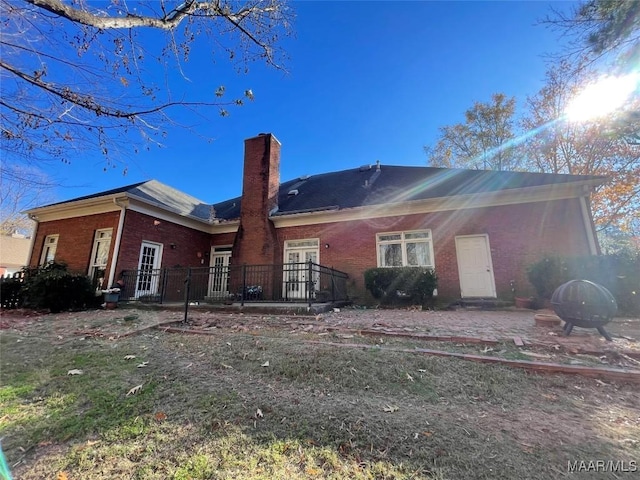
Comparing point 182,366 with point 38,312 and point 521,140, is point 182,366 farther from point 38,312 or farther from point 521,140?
point 521,140

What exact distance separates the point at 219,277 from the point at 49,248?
305 inches

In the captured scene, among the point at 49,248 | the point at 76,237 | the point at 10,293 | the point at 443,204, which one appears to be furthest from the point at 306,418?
the point at 49,248

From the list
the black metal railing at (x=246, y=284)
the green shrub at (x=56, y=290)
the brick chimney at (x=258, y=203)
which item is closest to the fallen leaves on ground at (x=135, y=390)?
the black metal railing at (x=246, y=284)

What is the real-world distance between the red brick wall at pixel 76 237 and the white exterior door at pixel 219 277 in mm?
4131

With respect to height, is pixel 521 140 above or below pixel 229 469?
above

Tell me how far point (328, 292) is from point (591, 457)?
7.95 meters

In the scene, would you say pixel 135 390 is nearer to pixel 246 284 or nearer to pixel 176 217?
pixel 246 284

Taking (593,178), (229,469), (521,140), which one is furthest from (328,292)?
(521,140)

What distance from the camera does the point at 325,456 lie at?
1905 mm

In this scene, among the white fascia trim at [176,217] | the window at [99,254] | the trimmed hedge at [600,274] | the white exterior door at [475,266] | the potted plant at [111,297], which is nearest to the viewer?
the trimmed hedge at [600,274]

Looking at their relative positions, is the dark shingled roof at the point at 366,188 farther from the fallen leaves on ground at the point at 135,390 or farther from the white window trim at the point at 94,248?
the fallen leaves on ground at the point at 135,390

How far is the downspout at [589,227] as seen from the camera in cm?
849

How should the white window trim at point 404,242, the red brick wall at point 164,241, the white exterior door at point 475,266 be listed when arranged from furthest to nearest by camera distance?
the red brick wall at point 164,241 → the white window trim at point 404,242 → the white exterior door at point 475,266

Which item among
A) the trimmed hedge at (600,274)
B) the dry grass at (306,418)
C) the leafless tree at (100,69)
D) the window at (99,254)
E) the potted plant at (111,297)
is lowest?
the dry grass at (306,418)
